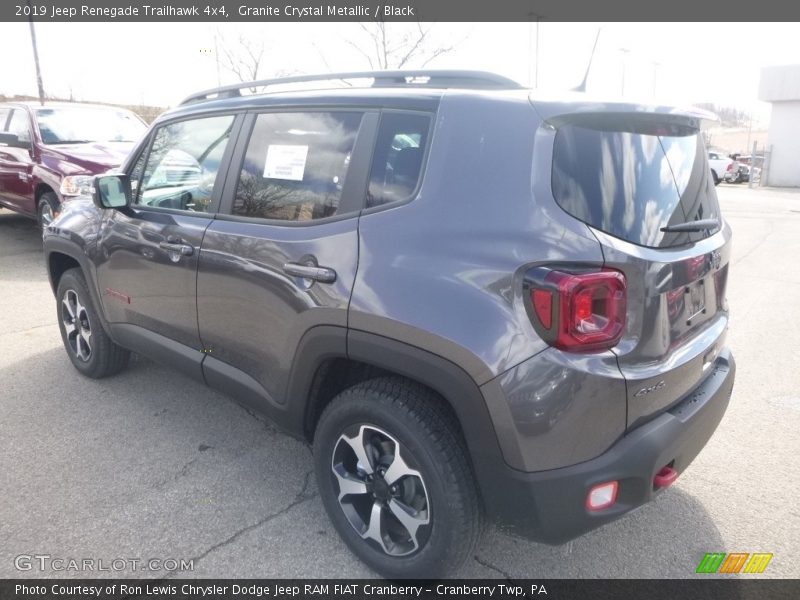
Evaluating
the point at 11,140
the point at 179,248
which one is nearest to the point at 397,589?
the point at 179,248

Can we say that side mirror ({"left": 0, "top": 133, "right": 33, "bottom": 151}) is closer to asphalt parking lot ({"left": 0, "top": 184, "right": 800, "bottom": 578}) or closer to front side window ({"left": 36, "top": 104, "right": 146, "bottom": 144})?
front side window ({"left": 36, "top": 104, "right": 146, "bottom": 144})

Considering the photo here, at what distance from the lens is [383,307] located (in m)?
2.17

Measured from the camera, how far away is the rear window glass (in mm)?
1991

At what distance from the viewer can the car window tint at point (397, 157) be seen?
7.36 feet

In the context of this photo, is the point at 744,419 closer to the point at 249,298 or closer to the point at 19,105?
the point at 249,298

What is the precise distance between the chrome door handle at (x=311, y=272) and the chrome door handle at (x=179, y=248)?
2.51 ft

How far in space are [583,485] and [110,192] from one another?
296cm

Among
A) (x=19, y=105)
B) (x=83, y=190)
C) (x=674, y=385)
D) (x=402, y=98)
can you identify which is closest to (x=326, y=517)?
(x=674, y=385)

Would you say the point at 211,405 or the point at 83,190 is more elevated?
the point at 83,190

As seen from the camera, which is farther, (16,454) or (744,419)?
(744,419)

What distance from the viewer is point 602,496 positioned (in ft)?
6.53

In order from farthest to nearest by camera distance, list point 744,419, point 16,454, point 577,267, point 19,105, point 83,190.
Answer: point 19,105 < point 83,190 < point 744,419 < point 16,454 < point 577,267

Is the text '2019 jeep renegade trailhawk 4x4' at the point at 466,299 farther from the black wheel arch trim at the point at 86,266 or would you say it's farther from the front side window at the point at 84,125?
the front side window at the point at 84,125
